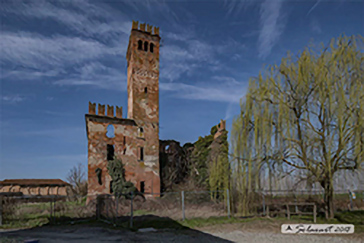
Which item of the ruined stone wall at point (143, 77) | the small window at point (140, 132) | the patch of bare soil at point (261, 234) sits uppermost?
the ruined stone wall at point (143, 77)

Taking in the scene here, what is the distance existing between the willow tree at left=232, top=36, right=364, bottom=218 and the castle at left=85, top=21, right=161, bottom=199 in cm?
1396

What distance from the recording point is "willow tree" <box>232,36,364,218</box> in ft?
33.3

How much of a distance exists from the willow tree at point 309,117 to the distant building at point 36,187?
28709 mm

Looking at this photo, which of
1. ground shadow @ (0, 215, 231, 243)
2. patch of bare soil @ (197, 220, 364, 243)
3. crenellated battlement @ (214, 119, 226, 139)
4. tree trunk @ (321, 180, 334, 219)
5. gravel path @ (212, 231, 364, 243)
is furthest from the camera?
crenellated battlement @ (214, 119, 226, 139)

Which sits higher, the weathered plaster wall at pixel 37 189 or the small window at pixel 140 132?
the small window at pixel 140 132

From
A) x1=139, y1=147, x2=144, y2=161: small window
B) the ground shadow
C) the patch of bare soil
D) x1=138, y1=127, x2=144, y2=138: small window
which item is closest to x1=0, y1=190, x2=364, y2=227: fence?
the ground shadow

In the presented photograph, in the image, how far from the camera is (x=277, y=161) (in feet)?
36.0

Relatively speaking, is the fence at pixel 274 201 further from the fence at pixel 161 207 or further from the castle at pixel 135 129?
the castle at pixel 135 129

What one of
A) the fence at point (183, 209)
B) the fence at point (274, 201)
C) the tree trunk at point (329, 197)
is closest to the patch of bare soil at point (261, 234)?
the fence at point (274, 201)

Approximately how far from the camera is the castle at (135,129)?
2283cm

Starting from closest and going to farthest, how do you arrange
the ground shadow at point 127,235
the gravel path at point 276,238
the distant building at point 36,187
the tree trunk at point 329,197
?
the gravel path at point 276,238 < the ground shadow at point 127,235 < the tree trunk at point 329,197 < the distant building at point 36,187

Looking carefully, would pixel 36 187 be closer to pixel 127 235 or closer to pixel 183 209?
pixel 183 209

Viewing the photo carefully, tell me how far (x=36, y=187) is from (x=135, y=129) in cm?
1717

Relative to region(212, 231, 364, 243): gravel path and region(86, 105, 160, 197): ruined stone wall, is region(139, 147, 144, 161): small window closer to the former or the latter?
region(86, 105, 160, 197): ruined stone wall
